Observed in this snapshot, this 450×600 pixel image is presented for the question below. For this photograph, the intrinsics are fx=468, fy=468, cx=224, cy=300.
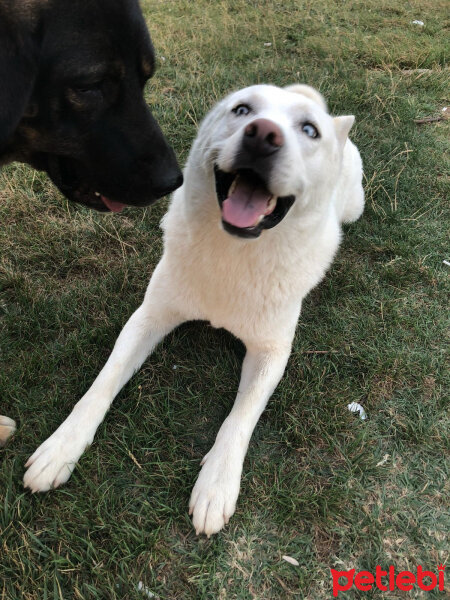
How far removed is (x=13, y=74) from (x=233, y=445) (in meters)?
1.57

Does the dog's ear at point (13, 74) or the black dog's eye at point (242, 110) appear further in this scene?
the black dog's eye at point (242, 110)

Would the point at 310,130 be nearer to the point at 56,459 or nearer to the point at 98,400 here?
the point at 98,400

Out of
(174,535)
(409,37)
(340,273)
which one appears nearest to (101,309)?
(174,535)

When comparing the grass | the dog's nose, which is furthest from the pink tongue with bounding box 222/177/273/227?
the grass

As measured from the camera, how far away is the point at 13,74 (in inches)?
60.9

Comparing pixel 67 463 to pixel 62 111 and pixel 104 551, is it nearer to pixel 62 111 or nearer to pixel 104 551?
pixel 104 551

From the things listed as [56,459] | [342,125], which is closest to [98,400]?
[56,459]

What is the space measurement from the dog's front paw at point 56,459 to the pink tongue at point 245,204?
105 centimetres

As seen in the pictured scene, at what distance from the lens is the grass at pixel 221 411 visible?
1679 mm

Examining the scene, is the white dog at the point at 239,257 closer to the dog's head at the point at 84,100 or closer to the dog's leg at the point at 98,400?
the dog's leg at the point at 98,400

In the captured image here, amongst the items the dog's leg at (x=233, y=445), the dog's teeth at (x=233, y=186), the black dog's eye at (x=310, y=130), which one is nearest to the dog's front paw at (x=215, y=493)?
the dog's leg at (x=233, y=445)

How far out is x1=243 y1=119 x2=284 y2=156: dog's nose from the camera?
5.32ft

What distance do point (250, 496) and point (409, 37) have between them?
5739 mm

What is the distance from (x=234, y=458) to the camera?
1.88 m
